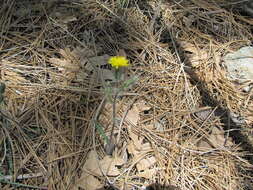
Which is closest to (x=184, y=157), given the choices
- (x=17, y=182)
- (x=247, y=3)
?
(x=17, y=182)

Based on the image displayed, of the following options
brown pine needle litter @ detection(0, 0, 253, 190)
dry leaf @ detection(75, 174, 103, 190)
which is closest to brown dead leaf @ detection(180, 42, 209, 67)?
brown pine needle litter @ detection(0, 0, 253, 190)

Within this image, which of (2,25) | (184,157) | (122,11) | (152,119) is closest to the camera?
(184,157)

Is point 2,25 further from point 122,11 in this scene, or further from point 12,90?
point 122,11

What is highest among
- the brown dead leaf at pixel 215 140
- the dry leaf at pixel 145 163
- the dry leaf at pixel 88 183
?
the brown dead leaf at pixel 215 140

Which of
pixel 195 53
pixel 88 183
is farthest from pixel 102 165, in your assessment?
pixel 195 53

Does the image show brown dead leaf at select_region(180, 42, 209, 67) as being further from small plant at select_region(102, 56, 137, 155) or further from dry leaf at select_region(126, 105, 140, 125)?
small plant at select_region(102, 56, 137, 155)

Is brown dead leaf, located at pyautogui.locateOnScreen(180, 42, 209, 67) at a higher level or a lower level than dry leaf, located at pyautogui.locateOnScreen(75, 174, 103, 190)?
higher

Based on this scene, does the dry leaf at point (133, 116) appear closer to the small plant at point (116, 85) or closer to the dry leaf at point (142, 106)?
the dry leaf at point (142, 106)

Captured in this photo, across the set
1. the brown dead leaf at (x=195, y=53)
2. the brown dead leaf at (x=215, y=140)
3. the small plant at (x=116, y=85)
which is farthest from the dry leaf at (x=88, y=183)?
the brown dead leaf at (x=195, y=53)
